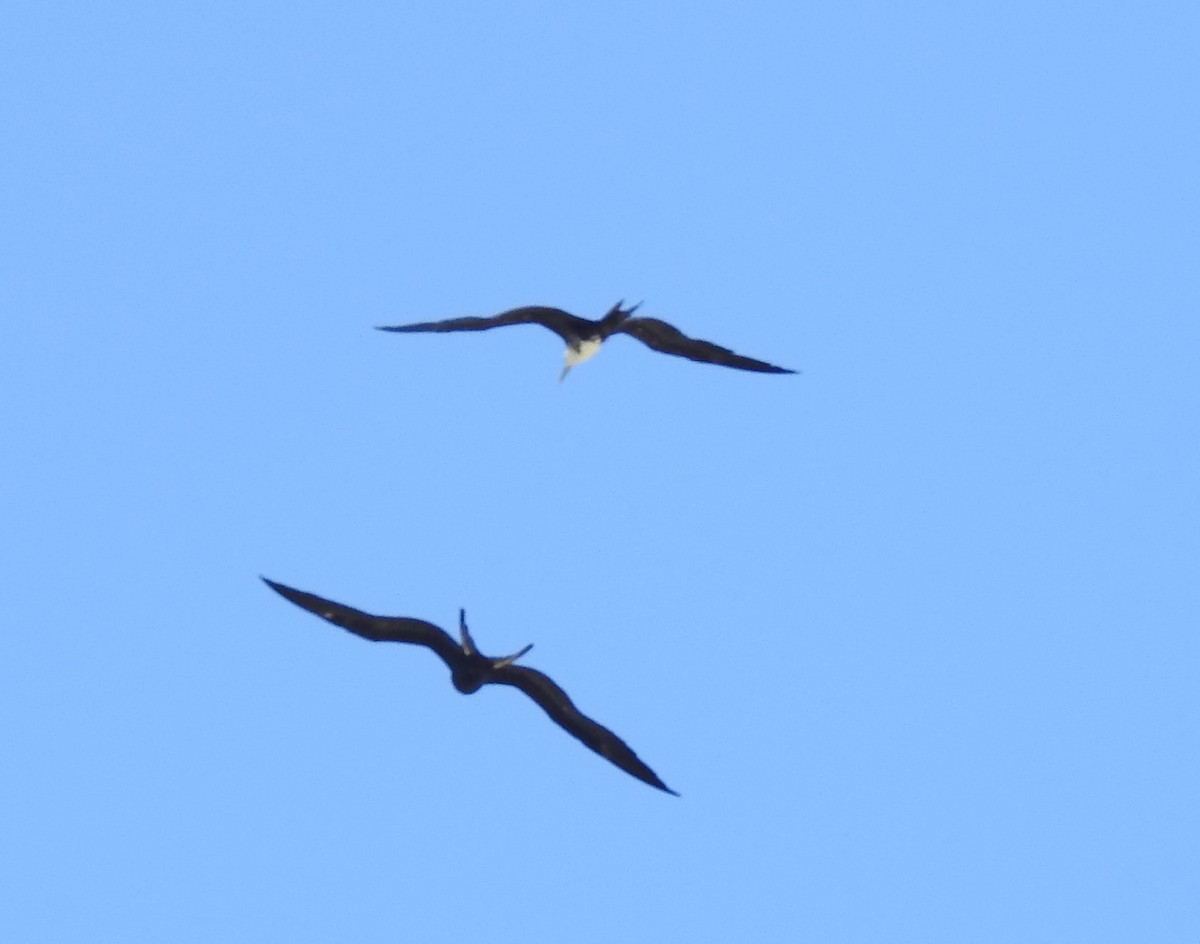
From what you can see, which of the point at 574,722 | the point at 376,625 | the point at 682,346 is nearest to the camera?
the point at 376,625

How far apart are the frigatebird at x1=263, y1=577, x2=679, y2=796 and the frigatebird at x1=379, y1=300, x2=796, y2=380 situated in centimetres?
247

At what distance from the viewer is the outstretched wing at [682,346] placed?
70.4 feet

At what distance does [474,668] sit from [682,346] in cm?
361

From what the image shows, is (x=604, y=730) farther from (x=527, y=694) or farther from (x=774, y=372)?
(x=774, y=372)

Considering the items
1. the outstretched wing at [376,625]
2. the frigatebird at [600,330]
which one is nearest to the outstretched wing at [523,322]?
the frigatebird at [600,330]

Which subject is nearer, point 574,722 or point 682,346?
point 574,722

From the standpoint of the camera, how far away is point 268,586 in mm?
19781

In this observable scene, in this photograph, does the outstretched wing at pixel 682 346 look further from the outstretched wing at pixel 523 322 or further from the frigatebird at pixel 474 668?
the frigatebird at pixel 474 668

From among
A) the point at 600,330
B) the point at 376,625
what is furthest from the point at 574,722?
the point at 600,330

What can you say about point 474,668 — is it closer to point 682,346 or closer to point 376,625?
point 376,625

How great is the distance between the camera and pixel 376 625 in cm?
1995

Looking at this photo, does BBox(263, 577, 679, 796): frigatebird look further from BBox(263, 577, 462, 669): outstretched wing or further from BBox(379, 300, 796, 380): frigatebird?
BBox(379, 300, 796, 380): frigatebird

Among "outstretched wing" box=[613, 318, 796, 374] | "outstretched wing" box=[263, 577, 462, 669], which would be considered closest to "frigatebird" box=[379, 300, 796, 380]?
"outstretched wing" box=[613, 318, 796, 374]

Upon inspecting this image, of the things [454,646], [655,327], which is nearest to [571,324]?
[655,327]
